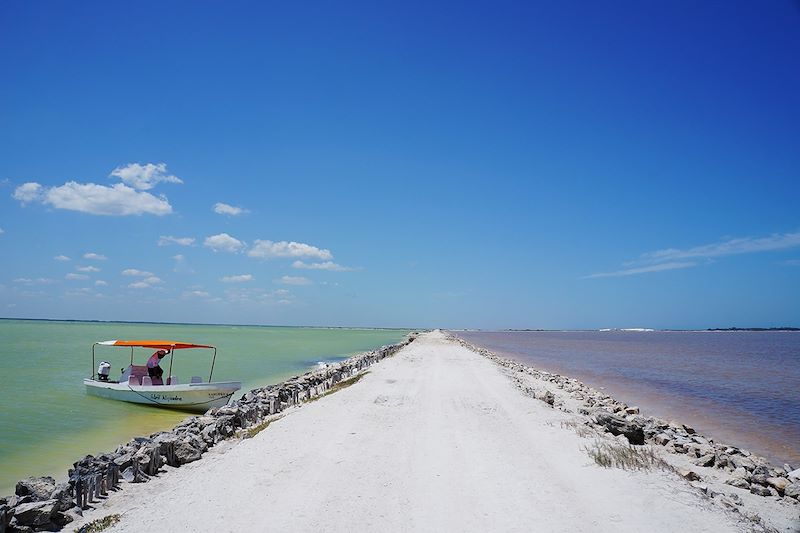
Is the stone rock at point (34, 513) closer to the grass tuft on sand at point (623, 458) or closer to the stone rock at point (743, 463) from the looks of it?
the grass tuft on sand at point (623, 458)

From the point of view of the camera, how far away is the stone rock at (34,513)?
716 cm

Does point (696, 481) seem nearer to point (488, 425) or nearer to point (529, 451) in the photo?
point (529, 451)

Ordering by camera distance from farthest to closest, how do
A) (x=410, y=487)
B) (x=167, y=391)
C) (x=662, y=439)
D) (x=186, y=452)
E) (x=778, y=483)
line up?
(x=167, y=391) < (x=662, y=439) < (x=186, y=452) < (x=778, y=483) < (x=410, y=487)

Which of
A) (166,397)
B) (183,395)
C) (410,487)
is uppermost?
(410,487)

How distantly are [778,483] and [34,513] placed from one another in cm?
1319

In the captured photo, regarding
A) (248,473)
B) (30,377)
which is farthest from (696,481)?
(30,377)

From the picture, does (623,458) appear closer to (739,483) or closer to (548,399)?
(739,483)

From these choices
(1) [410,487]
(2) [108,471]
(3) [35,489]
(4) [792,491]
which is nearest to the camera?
(3) [35,489]

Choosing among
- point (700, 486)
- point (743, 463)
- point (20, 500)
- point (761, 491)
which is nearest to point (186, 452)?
point (20, 500)

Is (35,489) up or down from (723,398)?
up

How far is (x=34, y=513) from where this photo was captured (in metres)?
7.22

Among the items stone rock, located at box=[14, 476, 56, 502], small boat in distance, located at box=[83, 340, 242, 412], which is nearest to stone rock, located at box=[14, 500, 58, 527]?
stone rock, located at box=[14, 476, 56, 502]

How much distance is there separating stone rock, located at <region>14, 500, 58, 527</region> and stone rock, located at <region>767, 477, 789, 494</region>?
12.9 m

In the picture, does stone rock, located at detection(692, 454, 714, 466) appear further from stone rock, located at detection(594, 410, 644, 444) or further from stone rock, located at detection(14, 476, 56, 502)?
stone rock, located at detection(14, 476, 56, 502)
